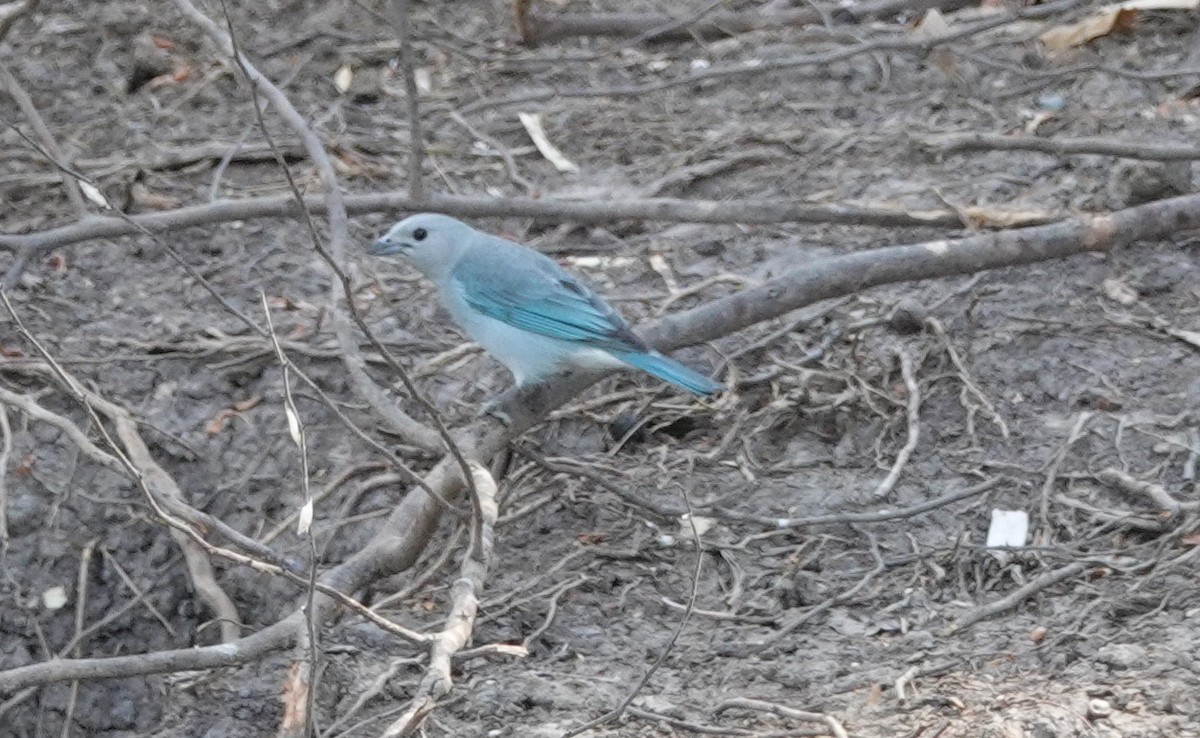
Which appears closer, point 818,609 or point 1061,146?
point 818,609

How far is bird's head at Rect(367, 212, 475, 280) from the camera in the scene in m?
5.33

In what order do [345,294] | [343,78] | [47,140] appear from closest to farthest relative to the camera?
[345,294]
[47,140]
[343,78]

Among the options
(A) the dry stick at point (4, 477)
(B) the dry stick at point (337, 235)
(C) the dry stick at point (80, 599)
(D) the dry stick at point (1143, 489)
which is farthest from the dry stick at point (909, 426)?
(A) the dry stick at point (4, 477)

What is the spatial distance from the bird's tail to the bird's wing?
0.03m

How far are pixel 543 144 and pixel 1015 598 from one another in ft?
12.0

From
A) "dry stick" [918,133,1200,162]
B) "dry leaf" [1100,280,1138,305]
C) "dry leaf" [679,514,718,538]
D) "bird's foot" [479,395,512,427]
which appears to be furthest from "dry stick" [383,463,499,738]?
"dry stick" [918,133,1200,162]

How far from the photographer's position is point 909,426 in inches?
200

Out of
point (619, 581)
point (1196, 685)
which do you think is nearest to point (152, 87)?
point (619, 581)

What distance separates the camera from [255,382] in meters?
5.64

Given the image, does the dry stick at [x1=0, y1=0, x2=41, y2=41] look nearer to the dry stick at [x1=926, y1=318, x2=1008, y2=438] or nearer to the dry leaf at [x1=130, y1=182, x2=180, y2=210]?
the dry leaf at [x1=130, y1=182, x2=180, y2=210]

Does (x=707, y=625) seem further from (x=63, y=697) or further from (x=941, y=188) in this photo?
(x=941, y=188)

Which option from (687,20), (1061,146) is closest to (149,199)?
(687,20)

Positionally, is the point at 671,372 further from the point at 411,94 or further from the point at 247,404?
the point at 247,404

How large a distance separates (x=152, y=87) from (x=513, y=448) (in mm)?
3889
